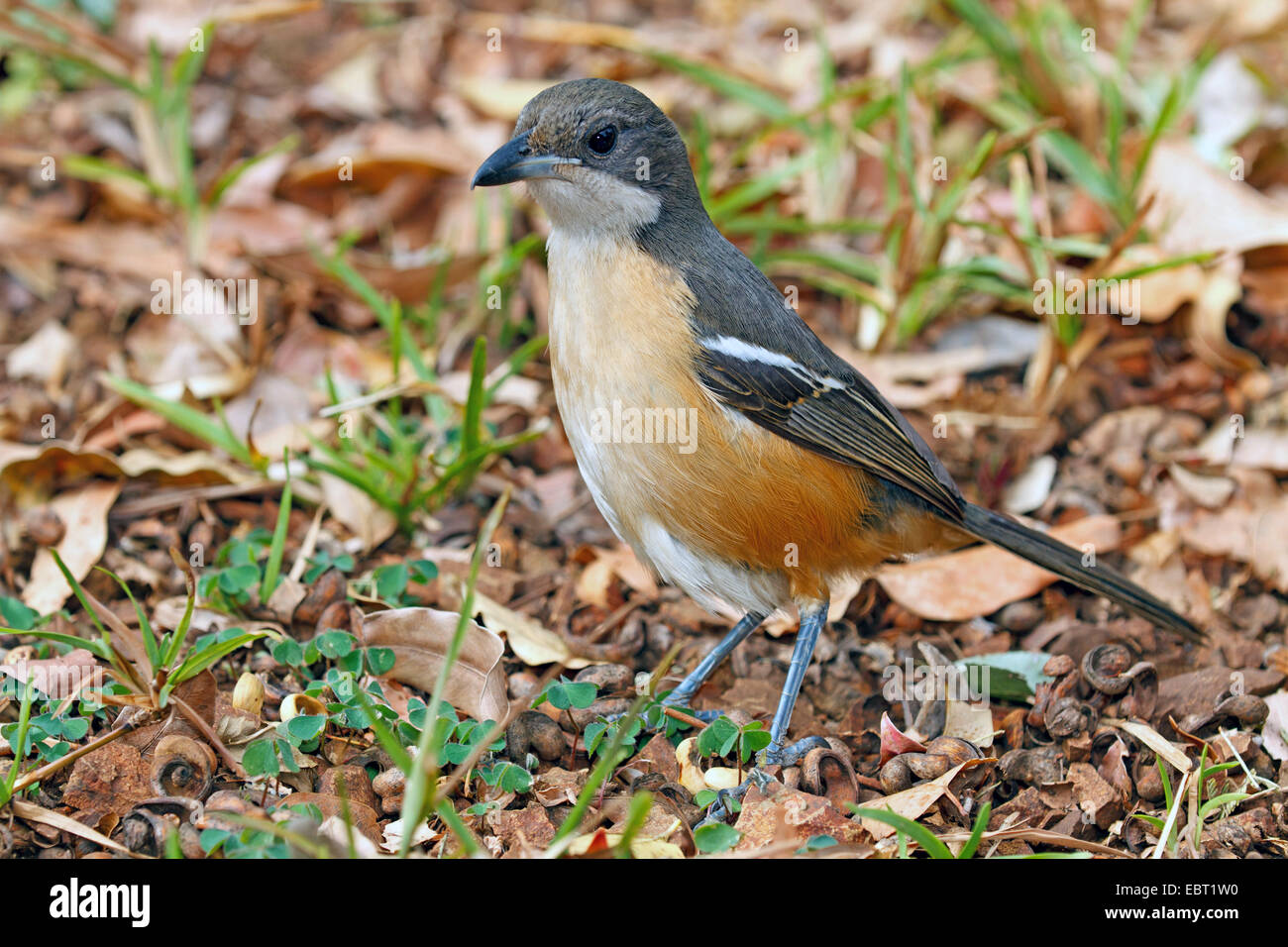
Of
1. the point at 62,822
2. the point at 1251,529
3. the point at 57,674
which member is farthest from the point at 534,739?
the point at 1251,529

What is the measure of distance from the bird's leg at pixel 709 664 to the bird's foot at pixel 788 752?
0.93ft

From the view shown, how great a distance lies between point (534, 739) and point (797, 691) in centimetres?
97

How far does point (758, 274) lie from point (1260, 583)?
2.56m

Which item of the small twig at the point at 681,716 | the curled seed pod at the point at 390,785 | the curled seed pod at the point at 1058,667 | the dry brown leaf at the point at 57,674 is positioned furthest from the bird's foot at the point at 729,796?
the dry brown leaf at the point at 57,674

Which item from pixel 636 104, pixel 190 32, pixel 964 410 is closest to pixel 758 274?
pixel 636 104

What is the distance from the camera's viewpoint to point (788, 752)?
13.5ft

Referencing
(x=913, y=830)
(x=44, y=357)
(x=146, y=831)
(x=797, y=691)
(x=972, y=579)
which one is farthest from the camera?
(x=44, y=357)

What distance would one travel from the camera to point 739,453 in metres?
4.17

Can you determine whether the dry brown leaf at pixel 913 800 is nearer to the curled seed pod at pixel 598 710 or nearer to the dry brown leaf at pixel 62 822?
the curled seed pod at pixel 598 710

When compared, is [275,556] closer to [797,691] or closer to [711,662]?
[711,662]

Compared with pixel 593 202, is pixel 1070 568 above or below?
below

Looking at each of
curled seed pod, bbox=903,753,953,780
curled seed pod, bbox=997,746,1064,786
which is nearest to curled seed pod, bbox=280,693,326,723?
curled seed pod, bbox=903,753,953,780

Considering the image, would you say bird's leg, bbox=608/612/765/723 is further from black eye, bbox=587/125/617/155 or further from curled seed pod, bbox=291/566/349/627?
black eye, bbox=587/125/617/155

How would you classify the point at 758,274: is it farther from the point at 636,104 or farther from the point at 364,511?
the point at 364,511
